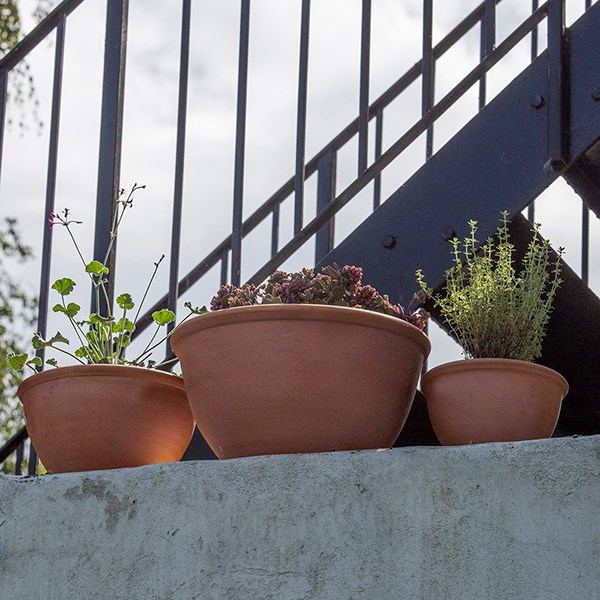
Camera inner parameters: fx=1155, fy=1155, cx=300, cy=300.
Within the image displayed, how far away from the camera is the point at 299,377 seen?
2000 millimetres

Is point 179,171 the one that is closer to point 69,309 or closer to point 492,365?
point 69,309

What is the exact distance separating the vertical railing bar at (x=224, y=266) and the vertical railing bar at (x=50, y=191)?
20.5 inches

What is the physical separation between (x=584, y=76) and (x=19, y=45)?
4.60 ft

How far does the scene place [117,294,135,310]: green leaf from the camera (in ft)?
8.18

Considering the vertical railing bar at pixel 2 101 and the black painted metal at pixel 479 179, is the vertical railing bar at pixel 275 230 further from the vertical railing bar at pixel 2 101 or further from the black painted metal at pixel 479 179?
the vertical railing bar at pixel 2 101

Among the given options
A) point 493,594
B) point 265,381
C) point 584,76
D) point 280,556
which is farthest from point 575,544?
point 584,76

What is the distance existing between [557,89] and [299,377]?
3.47 ft

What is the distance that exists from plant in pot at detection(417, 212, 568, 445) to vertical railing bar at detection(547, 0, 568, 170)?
47cm

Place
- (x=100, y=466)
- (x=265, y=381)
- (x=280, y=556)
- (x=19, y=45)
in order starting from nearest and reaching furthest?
1. (x=280, y=556)
2. (x=265, y=381)
3. (x=100, y=466)
4. (x=19, y=45)

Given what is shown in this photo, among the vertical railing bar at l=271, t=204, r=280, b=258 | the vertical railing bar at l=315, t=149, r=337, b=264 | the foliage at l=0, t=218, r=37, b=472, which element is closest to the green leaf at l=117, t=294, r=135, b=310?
the vertical railing bar at l=271, t=204, r=280, b=258

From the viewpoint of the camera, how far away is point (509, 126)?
2697 millimetres

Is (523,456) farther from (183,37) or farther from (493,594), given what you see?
(183,37)

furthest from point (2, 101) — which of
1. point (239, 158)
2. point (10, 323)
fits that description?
point (10, 323)


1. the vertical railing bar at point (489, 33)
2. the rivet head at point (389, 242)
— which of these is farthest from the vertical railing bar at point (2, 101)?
the vertical railing bar at point (489, 33)
